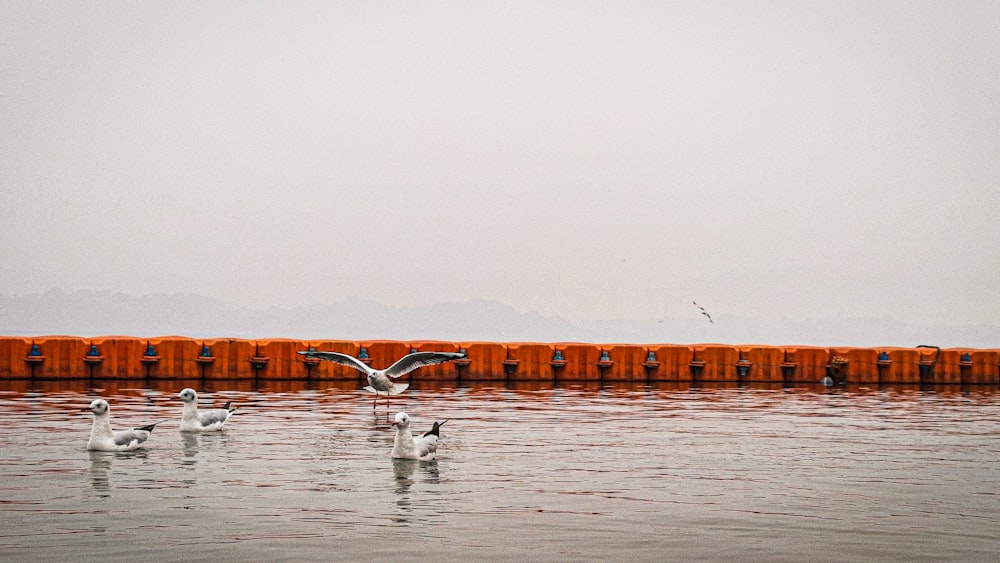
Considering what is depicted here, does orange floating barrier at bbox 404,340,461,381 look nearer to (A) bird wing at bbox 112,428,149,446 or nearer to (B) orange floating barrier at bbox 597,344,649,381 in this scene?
(B) orange floating barrier at bbox 597,344,649,381

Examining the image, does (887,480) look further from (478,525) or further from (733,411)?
(733,411)

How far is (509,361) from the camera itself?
40312 mm

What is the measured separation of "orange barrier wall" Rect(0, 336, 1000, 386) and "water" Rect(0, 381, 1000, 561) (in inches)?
445

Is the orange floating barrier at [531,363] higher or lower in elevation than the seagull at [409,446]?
higher

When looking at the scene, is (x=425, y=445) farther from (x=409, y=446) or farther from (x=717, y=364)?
(x=717, y=364)

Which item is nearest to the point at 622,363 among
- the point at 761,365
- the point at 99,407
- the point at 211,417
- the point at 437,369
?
A: the point at 761,365

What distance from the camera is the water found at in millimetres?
11430

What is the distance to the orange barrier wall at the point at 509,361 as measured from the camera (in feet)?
122

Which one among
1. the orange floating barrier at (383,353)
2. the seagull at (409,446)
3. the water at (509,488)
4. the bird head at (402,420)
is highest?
the orange floating barrier at (383,353)

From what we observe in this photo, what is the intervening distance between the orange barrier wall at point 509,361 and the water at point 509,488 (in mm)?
11293

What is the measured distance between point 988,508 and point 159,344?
29375mm

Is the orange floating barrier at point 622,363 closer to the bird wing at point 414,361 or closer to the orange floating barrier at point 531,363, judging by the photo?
the orange floating barrier at point 531,363

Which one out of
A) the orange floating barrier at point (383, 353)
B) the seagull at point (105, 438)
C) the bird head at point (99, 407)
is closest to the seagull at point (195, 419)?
the seagull at point (105, 438)

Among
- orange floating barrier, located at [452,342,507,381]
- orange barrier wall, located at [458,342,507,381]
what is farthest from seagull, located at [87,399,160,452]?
orange barrier wall, located at [458,342,507,381]
